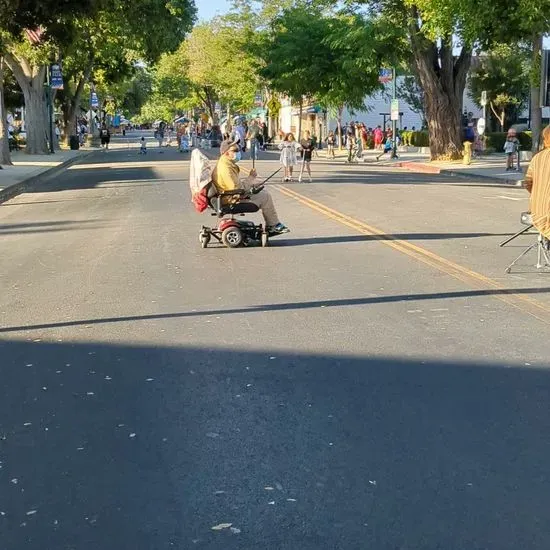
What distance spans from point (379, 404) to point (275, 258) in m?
6.27

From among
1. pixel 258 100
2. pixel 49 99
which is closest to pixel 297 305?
pixel 49 99

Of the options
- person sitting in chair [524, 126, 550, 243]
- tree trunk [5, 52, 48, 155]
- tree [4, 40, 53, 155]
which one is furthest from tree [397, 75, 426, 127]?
person sitting in chair [524, 126, 550, 243]

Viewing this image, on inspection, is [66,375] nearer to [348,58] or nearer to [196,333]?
[196,333]

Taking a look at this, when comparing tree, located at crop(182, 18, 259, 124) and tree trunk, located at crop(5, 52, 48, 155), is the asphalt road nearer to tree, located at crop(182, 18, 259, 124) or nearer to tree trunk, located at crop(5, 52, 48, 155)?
tree trunk, located at crop(5, 52, 48, 155)

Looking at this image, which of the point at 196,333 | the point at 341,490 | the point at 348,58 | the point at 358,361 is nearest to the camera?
the point at 341,490

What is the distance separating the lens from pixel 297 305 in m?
8.81

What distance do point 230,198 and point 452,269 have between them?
146 inches

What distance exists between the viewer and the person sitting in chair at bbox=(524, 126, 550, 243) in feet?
32.8

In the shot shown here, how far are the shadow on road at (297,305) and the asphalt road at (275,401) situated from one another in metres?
0.03

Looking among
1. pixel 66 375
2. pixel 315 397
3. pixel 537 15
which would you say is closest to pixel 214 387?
pixel 315 397

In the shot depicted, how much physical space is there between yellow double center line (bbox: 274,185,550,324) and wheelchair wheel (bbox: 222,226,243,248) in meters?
2.15

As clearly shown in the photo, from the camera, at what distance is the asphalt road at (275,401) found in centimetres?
414

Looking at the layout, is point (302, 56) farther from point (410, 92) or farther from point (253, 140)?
point (410, 92)

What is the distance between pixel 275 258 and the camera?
1191 centimetres
